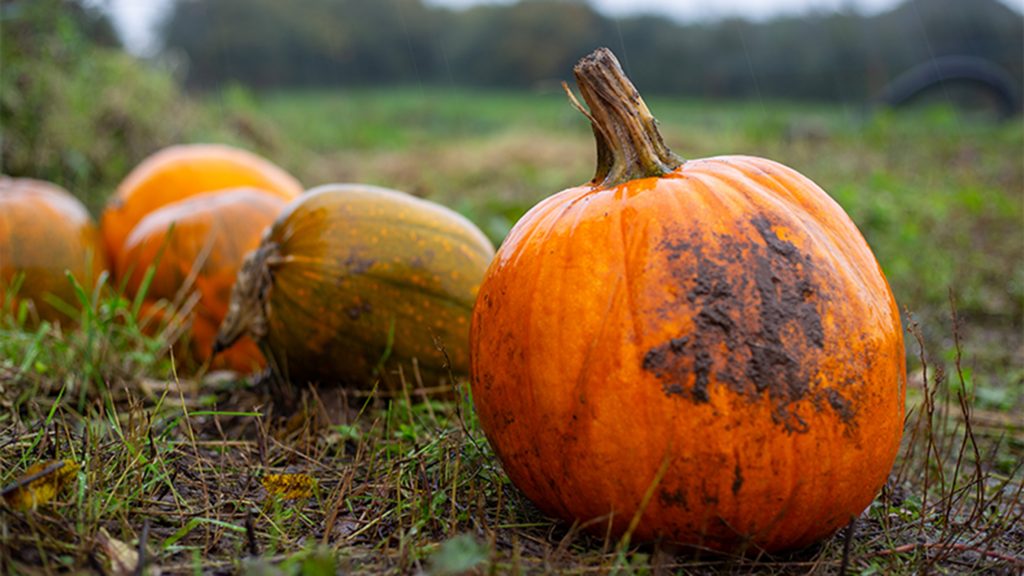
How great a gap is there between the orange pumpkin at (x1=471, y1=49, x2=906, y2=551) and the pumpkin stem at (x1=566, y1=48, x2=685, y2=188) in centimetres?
10

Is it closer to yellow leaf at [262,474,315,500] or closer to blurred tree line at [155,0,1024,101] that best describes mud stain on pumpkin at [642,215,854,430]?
yellow leaf at [262,474,315,500]

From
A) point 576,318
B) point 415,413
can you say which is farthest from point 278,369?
point 576,318

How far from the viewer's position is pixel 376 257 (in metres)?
2.77

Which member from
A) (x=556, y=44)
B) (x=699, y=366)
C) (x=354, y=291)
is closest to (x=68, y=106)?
(x=354, y=291)

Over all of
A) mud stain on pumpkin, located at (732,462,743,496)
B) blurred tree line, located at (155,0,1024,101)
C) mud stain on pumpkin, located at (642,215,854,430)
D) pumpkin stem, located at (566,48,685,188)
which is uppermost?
blurred tree line, located at (155,0,1024,101)

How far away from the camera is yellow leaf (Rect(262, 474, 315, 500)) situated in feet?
6.85

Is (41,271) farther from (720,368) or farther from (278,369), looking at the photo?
(720,368)

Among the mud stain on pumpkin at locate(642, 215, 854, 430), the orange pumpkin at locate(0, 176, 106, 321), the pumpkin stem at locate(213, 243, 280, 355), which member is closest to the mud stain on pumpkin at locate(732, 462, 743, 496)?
the mud stain on pumpkin at locate(642, 215, 854, 430)

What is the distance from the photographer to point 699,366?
67.2 inches

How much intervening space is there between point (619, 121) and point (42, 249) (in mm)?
2931

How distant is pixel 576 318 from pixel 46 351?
200 centimetres

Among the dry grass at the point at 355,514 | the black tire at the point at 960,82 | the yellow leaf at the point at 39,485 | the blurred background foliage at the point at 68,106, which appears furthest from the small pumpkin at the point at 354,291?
the black tire at the point at 960,82

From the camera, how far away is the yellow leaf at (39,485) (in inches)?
65.0

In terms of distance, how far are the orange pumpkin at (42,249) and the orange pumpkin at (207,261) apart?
1.20 feet
